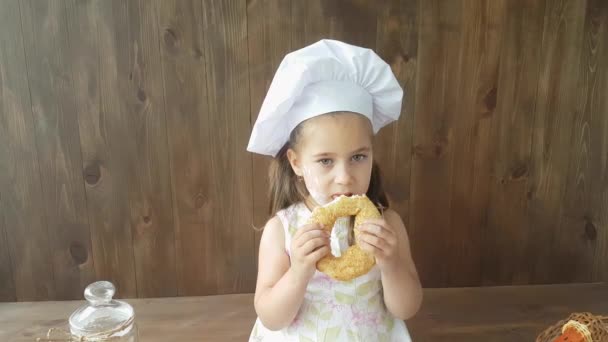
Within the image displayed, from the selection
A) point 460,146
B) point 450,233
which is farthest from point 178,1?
point 450,233

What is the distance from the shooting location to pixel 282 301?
1.09m

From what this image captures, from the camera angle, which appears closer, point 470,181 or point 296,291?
point 296,291

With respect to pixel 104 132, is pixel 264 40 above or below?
above

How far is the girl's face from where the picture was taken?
104 cm

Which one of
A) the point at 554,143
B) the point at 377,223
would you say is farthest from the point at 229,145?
the point at 554,143

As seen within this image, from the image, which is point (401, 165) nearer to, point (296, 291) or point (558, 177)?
point (558, 177)

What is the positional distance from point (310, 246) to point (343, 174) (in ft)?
0.50

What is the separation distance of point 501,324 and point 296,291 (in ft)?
2.71

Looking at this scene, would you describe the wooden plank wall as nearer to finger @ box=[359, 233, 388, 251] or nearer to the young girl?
the young girl

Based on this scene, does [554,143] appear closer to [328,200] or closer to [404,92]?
[404,92]

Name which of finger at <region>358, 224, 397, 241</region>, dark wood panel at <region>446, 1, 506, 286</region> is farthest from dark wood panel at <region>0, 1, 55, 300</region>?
dark wood panel at <region>446, 1, 506, 286</region>

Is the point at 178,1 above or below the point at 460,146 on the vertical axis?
above

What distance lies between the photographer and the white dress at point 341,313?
3.75 feet

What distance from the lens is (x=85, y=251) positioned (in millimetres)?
1681
